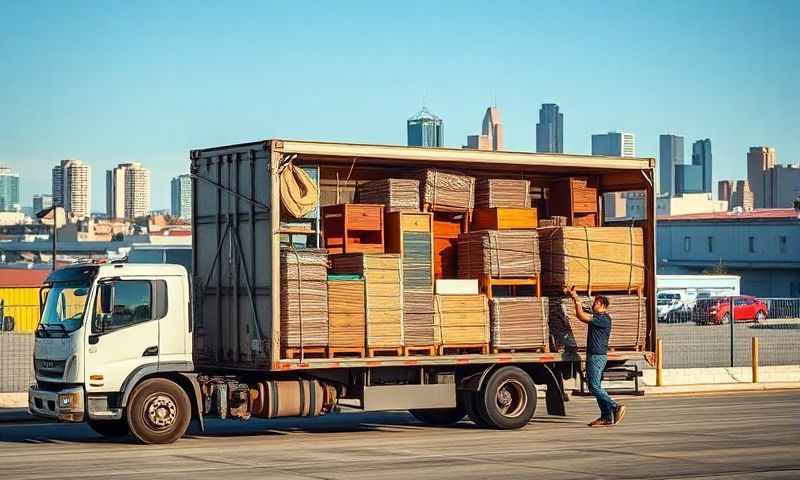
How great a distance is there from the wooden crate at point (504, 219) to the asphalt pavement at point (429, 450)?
10.5 feet

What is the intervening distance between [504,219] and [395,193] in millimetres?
1987

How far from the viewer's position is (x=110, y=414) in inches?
682

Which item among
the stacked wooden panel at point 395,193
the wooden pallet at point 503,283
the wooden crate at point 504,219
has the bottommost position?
the wooden pallet at point 503,283

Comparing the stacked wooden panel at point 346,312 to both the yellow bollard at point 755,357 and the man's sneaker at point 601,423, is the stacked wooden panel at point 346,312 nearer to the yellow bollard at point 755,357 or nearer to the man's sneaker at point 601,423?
the man's sneaker at point 601,423

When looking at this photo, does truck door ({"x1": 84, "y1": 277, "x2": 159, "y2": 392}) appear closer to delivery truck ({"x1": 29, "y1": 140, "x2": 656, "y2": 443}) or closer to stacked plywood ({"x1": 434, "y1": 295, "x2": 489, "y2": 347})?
delivery truck ({"x1": 29, "y1": 140, "x2": 656, "y2": 443})

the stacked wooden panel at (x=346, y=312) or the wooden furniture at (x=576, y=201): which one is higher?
the wooden furniture at (x=576, y=201)

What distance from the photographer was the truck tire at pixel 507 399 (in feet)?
64.7

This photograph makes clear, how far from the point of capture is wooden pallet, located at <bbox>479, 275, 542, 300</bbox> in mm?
19781

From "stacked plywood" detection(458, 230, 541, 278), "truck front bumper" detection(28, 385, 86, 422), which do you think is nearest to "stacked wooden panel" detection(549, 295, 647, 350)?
"stacked plywood" detection(458, 230, 541, 278)

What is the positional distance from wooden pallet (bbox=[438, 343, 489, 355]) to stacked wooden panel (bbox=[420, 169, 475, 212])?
221cm

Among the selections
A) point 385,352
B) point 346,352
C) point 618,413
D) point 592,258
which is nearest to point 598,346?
point 618,413

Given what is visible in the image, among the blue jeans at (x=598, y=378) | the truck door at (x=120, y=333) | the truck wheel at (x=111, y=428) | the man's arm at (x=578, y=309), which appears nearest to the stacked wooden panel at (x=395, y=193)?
the man's arm at (x=578, y=309)

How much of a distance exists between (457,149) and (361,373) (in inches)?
143

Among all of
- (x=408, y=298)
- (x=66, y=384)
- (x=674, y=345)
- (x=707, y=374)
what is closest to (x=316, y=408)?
(x=408, y=298)
